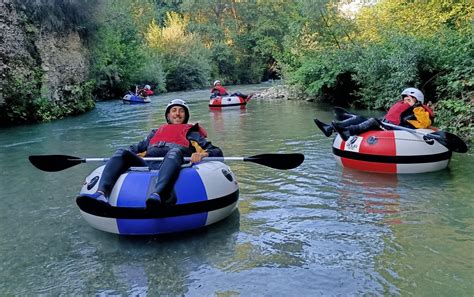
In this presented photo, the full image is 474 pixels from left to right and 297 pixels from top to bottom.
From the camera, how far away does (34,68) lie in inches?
587

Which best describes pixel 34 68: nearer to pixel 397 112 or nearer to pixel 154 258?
pixel 397 112

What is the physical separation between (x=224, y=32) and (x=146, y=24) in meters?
6.63

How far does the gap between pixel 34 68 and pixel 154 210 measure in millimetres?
12700

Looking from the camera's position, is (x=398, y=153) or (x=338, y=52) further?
(x=338, y=52)

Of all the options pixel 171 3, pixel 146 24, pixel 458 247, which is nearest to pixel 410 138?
pixel 458 247

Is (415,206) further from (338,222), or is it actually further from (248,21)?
(248,21)

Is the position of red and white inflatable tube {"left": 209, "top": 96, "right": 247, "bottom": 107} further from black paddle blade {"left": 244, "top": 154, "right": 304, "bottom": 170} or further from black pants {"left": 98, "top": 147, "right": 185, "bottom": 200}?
black pants {"left": 98, "top": 147, "right": 185, "bottom": 200}

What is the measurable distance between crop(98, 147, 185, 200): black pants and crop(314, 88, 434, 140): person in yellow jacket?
2.64 meters

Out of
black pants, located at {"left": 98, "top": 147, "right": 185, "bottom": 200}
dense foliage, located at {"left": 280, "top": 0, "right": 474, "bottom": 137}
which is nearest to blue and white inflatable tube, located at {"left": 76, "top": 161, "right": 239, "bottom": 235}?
black pants, located at {"left": 98, "top": 147, "right": 185, "bottom": 200}

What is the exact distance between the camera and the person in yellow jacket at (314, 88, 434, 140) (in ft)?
20.3

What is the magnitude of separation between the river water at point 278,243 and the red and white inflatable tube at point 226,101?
31.8 feet

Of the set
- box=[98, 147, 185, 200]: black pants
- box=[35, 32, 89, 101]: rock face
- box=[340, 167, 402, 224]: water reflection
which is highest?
box=[35, 32, 89, 101]: rock face

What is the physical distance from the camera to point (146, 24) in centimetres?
3994

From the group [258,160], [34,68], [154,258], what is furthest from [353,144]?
[34,68]
